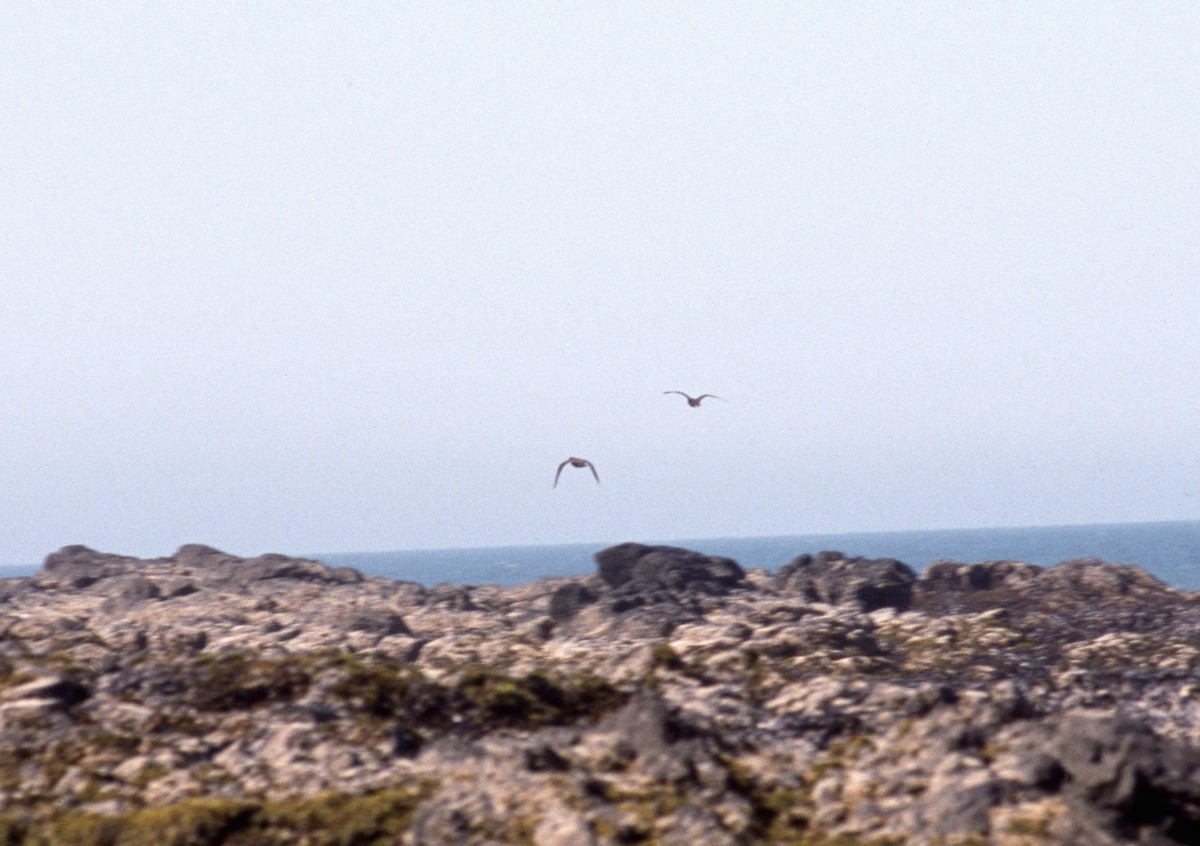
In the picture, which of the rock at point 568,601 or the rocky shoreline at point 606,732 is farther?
A: the rock at point 568,601

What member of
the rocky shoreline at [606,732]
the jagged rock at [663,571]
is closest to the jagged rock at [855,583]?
the jagged rock at [663,571]

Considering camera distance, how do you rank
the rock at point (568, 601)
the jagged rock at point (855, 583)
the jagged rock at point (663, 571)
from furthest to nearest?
the jagged rock at point (855, 583) < the jagged rock at point (663, 571) < the rock at point (568, 601)

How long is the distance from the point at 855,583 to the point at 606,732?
21.9 meters

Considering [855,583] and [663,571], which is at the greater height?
[663,571]

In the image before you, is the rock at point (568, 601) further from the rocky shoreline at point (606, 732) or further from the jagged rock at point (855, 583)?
the jagged rock at point (855, 583)

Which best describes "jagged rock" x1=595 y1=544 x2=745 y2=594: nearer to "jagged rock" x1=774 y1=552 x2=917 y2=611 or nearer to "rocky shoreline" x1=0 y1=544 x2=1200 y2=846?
"jagged rock" x1=774 y1=552 x2=917 y2=611

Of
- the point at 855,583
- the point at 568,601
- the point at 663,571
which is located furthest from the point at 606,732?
the point at 855,583

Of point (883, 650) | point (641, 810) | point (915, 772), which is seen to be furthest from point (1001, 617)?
point (641, 810)

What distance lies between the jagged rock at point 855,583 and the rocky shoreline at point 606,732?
27.3 feet

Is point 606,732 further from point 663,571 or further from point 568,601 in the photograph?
point 663,571

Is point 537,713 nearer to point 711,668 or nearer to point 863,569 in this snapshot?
point 711,668

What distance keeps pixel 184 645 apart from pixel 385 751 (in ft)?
25.1

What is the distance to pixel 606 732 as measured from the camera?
16.1m

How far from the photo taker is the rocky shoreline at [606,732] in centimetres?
1378
